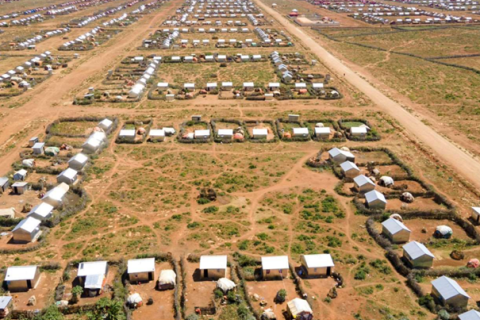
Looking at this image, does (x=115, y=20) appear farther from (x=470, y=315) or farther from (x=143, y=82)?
(x=470, y=315)

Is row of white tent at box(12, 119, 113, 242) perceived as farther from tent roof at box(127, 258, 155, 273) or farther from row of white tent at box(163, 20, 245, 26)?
row of white tent at box(163, 20, 245, 26)

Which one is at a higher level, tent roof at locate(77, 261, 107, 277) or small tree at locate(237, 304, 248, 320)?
→ tent roof at locate(77, 261, 107, 277)

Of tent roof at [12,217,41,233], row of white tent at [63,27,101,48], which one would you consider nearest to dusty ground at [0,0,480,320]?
tent roof at [12,217,41,233]

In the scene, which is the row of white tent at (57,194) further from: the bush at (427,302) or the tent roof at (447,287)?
the tent roof at (447,287)

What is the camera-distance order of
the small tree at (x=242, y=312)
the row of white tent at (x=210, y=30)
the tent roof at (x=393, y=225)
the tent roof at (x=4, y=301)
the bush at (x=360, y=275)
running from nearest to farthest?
the tent roof at (x=4, y=301) → the small tree at (x=242, y=312) → the bush at (x=360, y=275) → the tent roof at (x=393, y=225) → the row of white tent at (x=210, y=30)

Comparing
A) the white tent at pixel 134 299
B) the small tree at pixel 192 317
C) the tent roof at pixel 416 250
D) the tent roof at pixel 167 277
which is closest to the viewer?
the small tree at pixel 192 317

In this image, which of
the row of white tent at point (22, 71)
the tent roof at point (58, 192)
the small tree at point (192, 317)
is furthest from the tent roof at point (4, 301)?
the row of white tent at point (22, 71)

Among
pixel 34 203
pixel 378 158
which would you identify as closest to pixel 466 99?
pixel 378 158

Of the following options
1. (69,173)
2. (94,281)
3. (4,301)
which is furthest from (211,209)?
(4,301)
